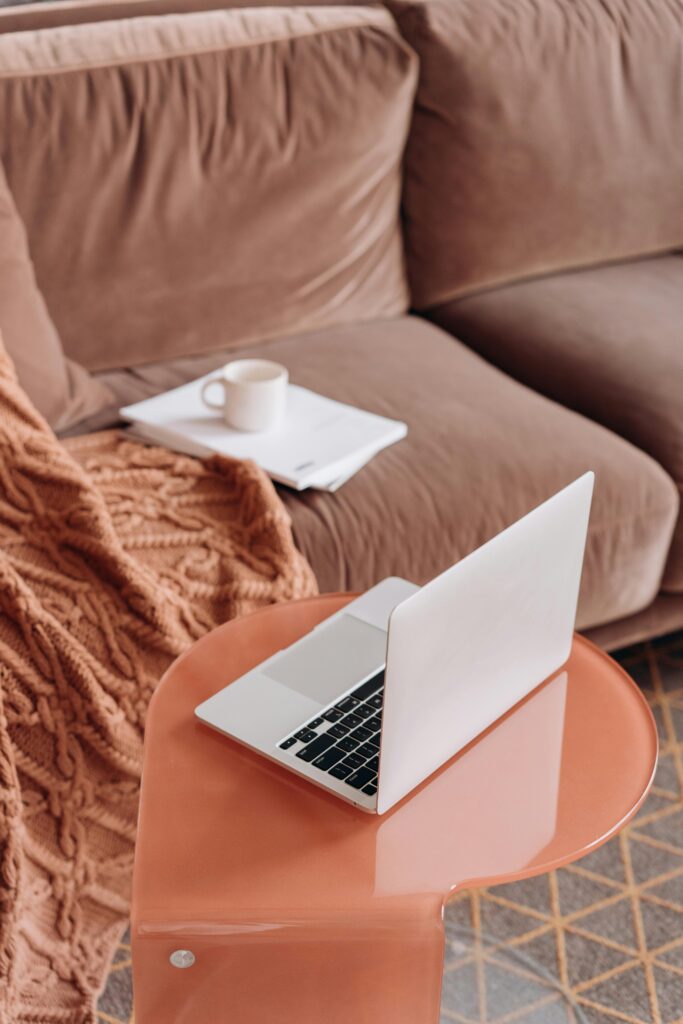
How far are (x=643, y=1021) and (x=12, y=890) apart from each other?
70 cm

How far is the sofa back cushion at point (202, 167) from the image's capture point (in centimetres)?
160

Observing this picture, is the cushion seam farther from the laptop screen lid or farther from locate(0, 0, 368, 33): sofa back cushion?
the laptop screen lid

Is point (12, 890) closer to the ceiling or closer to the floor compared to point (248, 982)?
closer to the floor

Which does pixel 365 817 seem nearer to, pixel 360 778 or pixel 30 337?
pixel 360 778

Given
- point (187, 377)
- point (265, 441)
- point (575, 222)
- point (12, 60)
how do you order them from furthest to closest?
point (575, 222) → point (187, 377) → point (12, 60) → point (265, 441)

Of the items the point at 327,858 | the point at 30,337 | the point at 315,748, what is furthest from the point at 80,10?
the point at 327,858

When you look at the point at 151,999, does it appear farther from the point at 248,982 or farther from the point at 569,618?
the point at 569,618

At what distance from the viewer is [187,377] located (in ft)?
5.52

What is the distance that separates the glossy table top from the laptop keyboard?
2 centimetres

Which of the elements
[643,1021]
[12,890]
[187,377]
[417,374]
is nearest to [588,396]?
[417,374]

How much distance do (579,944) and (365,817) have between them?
0.60 m

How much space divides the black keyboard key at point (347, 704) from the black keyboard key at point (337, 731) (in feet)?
0.08

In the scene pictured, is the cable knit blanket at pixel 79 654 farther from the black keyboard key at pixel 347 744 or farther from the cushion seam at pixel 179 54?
the cushion seam at pixel 179 54

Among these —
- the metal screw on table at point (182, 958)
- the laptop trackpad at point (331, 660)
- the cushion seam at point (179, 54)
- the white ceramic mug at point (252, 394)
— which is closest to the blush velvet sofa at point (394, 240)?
the cushion seam at point (179, 54)
